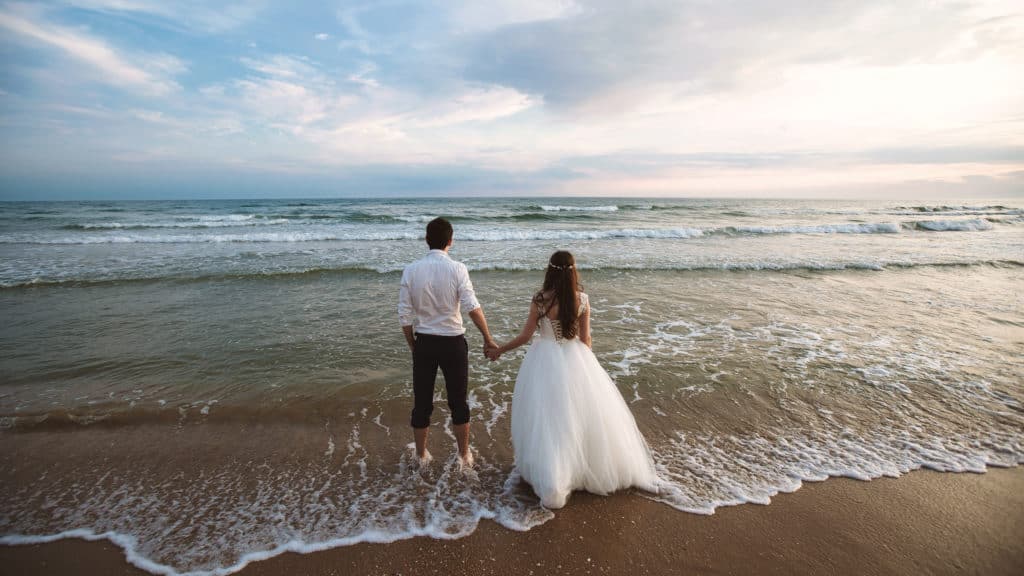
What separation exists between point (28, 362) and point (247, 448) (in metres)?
4.97

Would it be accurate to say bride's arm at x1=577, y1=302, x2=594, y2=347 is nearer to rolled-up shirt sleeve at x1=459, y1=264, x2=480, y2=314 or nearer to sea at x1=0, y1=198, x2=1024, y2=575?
rolled-up shirt sleeve at x1=459, y1=264, x2=480, y2=314

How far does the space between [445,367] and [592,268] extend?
10679mm

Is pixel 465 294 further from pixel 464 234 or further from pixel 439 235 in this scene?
pixel 464 234

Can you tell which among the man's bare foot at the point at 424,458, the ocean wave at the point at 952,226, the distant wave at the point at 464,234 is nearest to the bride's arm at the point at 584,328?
the man's bare foot at the point at 424,458

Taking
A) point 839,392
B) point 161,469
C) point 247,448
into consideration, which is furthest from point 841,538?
point 161,469

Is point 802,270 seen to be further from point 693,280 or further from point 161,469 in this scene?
point 161,469

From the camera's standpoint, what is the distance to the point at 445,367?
359cm

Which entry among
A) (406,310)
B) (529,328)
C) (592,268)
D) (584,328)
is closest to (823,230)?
(592,268)

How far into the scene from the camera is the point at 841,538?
120 inches

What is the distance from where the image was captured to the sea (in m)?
3.37

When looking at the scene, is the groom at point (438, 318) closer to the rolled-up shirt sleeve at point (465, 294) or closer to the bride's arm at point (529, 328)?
the rolled-up shirt sleeve at point (465, 294)

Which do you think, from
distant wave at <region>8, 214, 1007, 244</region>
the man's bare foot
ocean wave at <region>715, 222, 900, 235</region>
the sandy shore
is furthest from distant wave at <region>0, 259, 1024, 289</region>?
ocean wave at <region>715, 222, 900, 235</region>

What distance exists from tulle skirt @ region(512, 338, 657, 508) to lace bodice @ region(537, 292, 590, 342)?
5 cm

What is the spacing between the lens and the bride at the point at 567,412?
10.7 ft
